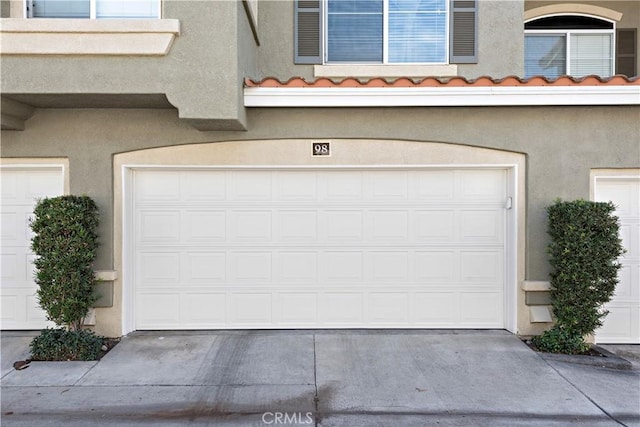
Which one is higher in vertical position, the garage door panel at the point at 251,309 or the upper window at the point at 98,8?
the upper window at the point at 98,8

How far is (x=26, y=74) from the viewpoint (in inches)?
203

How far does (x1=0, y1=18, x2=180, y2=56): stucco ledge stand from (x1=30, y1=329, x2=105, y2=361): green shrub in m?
3.38

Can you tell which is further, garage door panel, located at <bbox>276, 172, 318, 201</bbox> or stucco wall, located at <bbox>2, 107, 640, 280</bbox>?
garage door panel, located at <bbox>276, 172, 318, 201</bbox>

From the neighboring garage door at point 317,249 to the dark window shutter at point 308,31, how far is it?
6.53ft

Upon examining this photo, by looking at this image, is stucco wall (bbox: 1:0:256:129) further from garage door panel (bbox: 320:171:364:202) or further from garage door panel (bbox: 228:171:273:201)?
garage door panel (bbox: 320:171:364:202)

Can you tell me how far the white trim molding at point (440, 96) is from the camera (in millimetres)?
5688

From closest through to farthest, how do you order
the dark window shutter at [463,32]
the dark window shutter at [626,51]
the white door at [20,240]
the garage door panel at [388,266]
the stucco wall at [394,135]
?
the stucco wall at [394,135], the white door at [20,240], the garage door panel at [388,266], the dark window shutter at [463,32], the dark window shutter at [626,51]

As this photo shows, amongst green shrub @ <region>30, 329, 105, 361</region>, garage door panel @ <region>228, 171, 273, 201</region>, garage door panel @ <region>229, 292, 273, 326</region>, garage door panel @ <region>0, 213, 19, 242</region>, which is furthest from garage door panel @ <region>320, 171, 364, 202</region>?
garage door panel @ <region>0, 213, 19, 242</region>

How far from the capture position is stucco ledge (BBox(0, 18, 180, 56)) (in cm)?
508

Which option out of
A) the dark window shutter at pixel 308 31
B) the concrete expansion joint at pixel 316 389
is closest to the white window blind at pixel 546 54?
the dark window shutter at pixel 308 31

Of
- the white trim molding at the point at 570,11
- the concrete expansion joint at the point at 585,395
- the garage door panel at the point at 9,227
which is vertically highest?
the white trim molding at the point at 570,11

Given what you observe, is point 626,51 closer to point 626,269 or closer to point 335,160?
point 626,269

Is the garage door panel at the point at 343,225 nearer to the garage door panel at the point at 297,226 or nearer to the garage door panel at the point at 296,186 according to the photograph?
the garage door panel at the point at 297,226

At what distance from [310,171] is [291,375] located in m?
2.77
